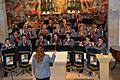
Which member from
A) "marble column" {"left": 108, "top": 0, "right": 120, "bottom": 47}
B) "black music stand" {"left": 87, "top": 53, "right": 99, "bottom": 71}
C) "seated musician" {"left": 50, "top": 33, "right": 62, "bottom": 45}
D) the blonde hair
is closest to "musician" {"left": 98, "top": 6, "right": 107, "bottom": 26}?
"marble column" {"left": 108, "top": 0, "right": 120, "bottom": 47}

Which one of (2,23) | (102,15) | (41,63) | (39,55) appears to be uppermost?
(2,23)

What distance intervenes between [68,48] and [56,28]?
3.04 metres

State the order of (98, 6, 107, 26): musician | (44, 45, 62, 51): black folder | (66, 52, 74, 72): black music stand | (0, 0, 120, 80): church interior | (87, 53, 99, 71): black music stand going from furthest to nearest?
(98, 6, 107, 26): musician < (66, 52, 74, 72): black music stand < (44, 45, 62, 51): black folder < (87, 53, 99, 71): black music stand < (0, 0, 120, 80): church interior

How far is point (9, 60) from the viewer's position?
13.4 meters

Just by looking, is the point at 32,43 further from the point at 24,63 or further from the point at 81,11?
the point at 81,11

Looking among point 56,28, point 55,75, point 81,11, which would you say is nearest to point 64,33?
point 56,28

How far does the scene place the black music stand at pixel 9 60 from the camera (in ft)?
43.5

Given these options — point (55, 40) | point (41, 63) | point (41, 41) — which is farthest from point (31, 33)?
point (41, 63)

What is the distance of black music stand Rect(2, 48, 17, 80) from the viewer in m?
13.3

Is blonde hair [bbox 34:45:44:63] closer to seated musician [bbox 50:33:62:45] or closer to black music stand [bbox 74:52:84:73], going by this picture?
black music stand [bbox 74:52:84:73]

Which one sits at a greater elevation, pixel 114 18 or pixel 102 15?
pixel 114 18

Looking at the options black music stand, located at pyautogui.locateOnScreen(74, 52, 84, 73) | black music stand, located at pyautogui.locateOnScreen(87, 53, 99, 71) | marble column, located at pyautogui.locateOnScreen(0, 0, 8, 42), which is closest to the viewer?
black music stand, located at pyautogui.locateOnScreen(87, 53, 99, 71)

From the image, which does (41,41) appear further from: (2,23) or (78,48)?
(2,23)

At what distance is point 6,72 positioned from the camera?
1393cm
